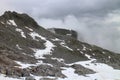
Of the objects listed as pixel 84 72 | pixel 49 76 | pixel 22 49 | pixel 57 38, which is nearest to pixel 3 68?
pixel 49 76

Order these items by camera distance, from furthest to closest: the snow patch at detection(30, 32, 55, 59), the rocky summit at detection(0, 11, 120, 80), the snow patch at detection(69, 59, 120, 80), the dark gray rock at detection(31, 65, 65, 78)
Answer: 1. the snow patch at detection(30, 32, 55, 59)
2. the snow patch at detection(69, 59, 120, 80)
3. the rocky summit at detection(0, 11, 120, 80)
4. the dark gray rock at detection(31, 65, 65, 78)

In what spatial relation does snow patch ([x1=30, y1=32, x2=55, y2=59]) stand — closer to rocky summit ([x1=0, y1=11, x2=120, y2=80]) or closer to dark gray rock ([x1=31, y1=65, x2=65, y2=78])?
rocky summit ([x1=0, y1=11, x2=120, y2=80])

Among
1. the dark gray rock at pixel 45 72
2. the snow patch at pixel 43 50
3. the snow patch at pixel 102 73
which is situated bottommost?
the dark gray rock at pixel 45 72

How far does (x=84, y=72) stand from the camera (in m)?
93.6

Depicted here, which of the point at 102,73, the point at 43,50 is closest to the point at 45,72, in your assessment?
the point at 102,73

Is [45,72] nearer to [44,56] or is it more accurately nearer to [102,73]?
[102,73]

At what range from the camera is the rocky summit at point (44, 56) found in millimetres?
79938

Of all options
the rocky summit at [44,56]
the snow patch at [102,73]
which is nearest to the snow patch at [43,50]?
the rocky summit at [44,56]

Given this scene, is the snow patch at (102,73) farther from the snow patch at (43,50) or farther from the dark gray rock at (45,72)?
the snow patch at (43,50)

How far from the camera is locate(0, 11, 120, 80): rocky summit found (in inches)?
3147

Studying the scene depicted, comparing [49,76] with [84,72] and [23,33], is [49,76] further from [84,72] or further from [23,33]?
[23,33]

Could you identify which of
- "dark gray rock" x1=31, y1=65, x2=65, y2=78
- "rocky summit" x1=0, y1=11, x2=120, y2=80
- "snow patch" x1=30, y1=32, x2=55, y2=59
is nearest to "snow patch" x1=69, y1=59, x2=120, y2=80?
"rocky summit" x1=0, y1=11, x2=120, y2=80

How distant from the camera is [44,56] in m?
129

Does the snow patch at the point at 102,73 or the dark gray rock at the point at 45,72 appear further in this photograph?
the snow patch at the point at 102,73
